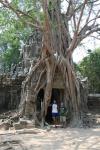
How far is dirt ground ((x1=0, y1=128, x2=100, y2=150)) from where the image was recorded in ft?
36.7

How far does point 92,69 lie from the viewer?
28969 millimetres

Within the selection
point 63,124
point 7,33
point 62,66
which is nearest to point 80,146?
point 63,124

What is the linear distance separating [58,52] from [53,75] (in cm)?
117

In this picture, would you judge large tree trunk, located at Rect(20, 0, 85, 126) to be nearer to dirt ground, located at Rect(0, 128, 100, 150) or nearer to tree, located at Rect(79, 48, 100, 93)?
dirt ground, located at Rect(0, 128, 100, 150)

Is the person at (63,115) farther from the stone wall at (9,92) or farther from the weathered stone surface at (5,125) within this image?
the stone wall at (9,92)

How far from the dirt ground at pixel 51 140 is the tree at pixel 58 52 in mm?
2713

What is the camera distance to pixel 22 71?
76.4 ft

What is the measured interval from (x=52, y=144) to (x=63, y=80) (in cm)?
662

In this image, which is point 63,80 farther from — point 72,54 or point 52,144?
point 52,144

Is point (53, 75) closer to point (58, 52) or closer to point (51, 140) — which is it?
point (58, 52)

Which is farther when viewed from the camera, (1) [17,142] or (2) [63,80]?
(2) [63,80]

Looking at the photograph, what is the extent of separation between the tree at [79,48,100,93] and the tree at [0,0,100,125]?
1022cm

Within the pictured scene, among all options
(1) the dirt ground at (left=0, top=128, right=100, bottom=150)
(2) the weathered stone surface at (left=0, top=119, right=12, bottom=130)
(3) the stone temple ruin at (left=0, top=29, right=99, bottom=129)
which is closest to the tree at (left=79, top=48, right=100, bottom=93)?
(3) the stone temple ruin at (left=0, top=29, right=99, bottom=129)

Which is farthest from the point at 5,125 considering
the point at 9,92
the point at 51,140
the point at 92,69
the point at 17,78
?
the point at 92,69
